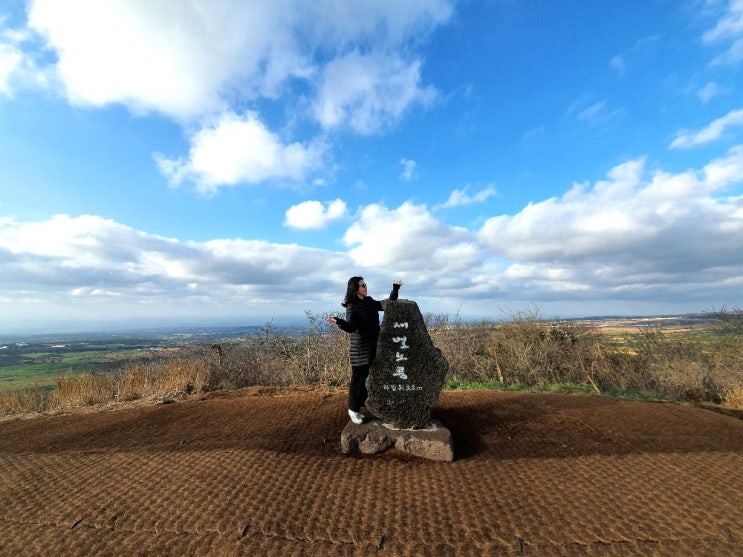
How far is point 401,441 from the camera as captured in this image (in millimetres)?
5141

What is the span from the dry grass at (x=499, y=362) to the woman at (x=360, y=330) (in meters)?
4.76

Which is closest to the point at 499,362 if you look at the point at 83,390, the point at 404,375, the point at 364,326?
the point at 404,375

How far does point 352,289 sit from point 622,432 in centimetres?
451

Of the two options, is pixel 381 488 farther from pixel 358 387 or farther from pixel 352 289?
pixel 352 289

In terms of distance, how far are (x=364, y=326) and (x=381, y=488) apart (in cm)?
218

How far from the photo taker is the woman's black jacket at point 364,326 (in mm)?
5547

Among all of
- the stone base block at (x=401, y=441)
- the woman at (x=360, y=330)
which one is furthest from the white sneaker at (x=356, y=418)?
the stone base block at (x=401, y=441)

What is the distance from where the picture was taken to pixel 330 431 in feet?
19.0

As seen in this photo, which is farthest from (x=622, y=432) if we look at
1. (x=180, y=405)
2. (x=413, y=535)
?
(x=180, y=405)

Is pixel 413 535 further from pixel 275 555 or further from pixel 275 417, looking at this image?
pixel 275 417

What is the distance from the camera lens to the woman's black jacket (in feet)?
18.2

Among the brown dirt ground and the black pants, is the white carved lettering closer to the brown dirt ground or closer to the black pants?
the black pants

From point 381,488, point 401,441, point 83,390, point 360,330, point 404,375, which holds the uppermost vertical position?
point 360,330

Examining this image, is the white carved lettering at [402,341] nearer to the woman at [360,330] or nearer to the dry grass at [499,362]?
the woman at [360,330]
